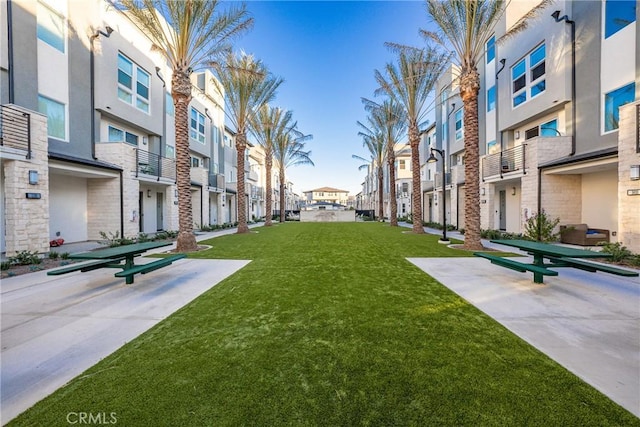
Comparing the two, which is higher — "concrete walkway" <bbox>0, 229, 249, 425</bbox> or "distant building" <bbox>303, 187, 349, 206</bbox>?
"distant building" <bbox>303, 187, 349, 206</bbox>

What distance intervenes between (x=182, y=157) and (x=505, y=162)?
56.0 feet

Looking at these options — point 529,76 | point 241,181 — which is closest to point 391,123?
A: point 529,76

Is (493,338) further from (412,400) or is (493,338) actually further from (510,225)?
(510,225)

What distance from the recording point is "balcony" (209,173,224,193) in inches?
915

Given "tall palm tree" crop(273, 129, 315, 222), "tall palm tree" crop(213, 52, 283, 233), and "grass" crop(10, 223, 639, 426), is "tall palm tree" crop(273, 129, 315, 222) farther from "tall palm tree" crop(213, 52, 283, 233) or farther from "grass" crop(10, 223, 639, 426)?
"grass" crop(10, 223, 639, 426)

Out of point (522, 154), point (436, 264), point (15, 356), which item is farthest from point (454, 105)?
point (15, 356)

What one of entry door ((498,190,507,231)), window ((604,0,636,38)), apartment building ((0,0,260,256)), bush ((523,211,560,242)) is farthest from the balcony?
window ((604,0,636,38))

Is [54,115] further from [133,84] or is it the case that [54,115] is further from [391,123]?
[391,123]

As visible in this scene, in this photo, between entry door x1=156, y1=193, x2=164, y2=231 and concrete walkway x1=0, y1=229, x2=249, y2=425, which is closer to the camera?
concrete walkway x1=0, y1=229, x2=249, y2=425

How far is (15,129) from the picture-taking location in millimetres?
8688

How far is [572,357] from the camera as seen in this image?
3014 millimetres

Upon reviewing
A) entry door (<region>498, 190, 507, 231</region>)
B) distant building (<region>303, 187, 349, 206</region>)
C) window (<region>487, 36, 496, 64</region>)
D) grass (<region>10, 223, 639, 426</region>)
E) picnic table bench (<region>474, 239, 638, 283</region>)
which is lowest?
grass (<region>10, 223, 639, 426</region>)

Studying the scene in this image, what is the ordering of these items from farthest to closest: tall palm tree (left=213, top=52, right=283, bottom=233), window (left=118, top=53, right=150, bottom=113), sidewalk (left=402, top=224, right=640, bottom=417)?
1. tall palm tree (left=213, top=52, right=283, bottom=233)
2. window (left=118, top=53, right=150, bottom=113)
3. sidewalk (left=402, top=224, right=640, bottom=417)

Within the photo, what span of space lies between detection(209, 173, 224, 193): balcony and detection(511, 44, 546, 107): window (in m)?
22.5
